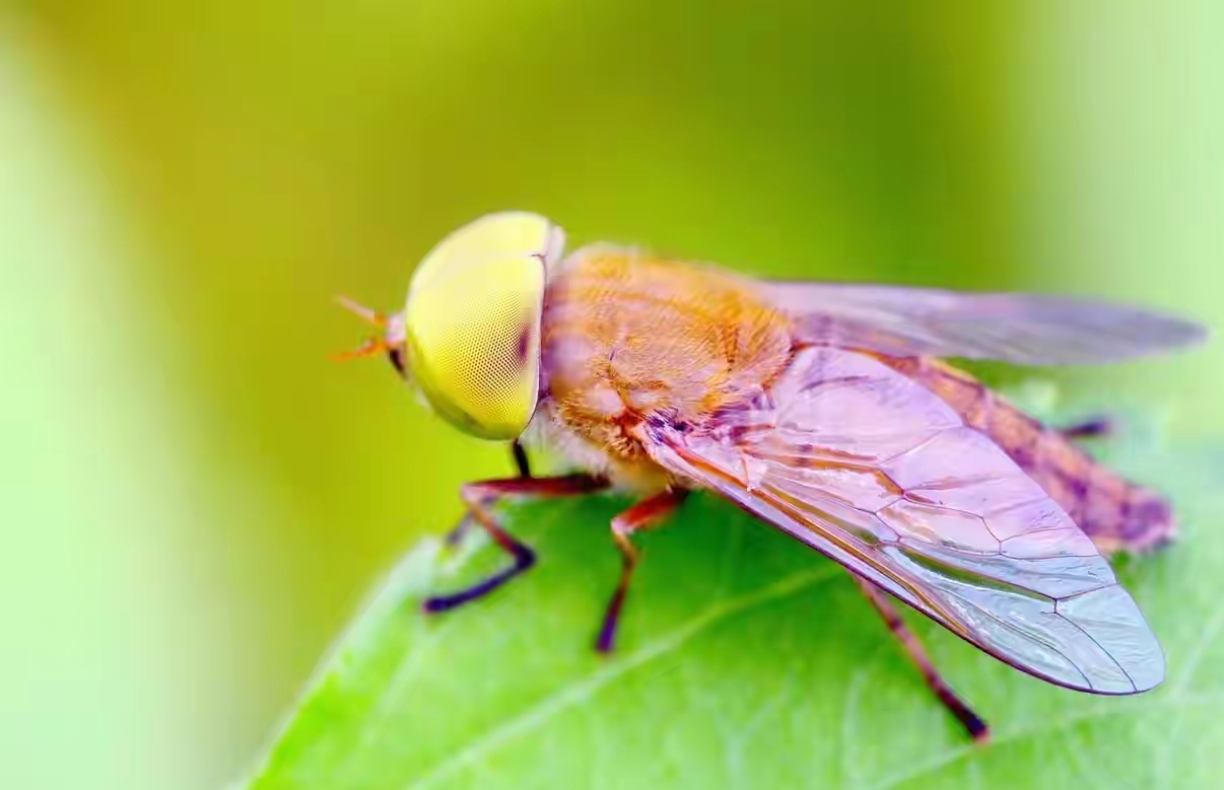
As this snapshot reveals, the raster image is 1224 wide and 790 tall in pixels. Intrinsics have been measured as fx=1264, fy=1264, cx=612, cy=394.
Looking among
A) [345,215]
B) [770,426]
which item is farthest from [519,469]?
[345,215]

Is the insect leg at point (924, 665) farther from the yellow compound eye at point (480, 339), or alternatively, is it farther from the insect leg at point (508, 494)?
the yellow compound eye at point (480, 339)

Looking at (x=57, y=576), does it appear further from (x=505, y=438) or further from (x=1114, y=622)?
(x=1114, y=622)

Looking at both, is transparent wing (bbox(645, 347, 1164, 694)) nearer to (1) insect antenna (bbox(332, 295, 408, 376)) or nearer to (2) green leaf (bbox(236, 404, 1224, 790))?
(2) green leaf (bbox(236, 404, 1224, 790))

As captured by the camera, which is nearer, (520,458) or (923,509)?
(923,509)

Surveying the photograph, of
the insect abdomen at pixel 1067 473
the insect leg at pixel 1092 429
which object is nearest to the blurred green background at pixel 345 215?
the insect leg at pixel 1092 429

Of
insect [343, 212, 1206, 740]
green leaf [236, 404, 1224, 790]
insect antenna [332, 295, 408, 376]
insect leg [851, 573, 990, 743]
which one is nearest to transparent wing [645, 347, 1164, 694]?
insect [343, 212, 1206, 740]

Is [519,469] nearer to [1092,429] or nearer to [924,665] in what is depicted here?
[924,665]
